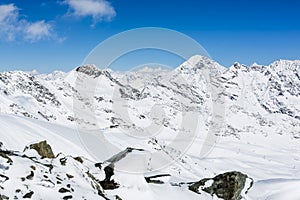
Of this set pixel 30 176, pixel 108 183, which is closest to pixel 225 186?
pixel 108 183

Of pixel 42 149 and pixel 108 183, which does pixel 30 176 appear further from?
pixel 108 183

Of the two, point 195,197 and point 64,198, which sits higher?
point 195,197

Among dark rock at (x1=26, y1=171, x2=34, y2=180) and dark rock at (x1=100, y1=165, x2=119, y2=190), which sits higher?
dark rock at (x1=100, y1=165, x2=119, y2=190)

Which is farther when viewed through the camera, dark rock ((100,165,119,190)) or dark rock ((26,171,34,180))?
dark rock ((100,165,119,190))

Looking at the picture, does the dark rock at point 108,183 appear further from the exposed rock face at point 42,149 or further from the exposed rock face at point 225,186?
the exposed rock face at point 225,186

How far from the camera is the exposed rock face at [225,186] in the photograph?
25484mm

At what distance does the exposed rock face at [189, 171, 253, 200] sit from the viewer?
25484 millimetres

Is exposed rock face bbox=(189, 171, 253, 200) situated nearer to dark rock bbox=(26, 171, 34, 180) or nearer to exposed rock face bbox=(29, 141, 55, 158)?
exposed rock face bbox=(29, 141, 55, 158)

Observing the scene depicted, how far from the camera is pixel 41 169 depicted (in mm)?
16094

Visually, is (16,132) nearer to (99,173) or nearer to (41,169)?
(99,173)

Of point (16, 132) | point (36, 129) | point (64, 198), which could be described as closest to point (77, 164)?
point (64, 198)

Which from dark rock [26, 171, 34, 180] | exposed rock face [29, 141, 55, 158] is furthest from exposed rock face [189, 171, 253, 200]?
dark rock [26, 171, 34, 180]

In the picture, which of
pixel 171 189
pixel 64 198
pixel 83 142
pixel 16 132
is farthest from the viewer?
pixel 83 142

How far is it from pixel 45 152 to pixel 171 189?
9.06 metres
